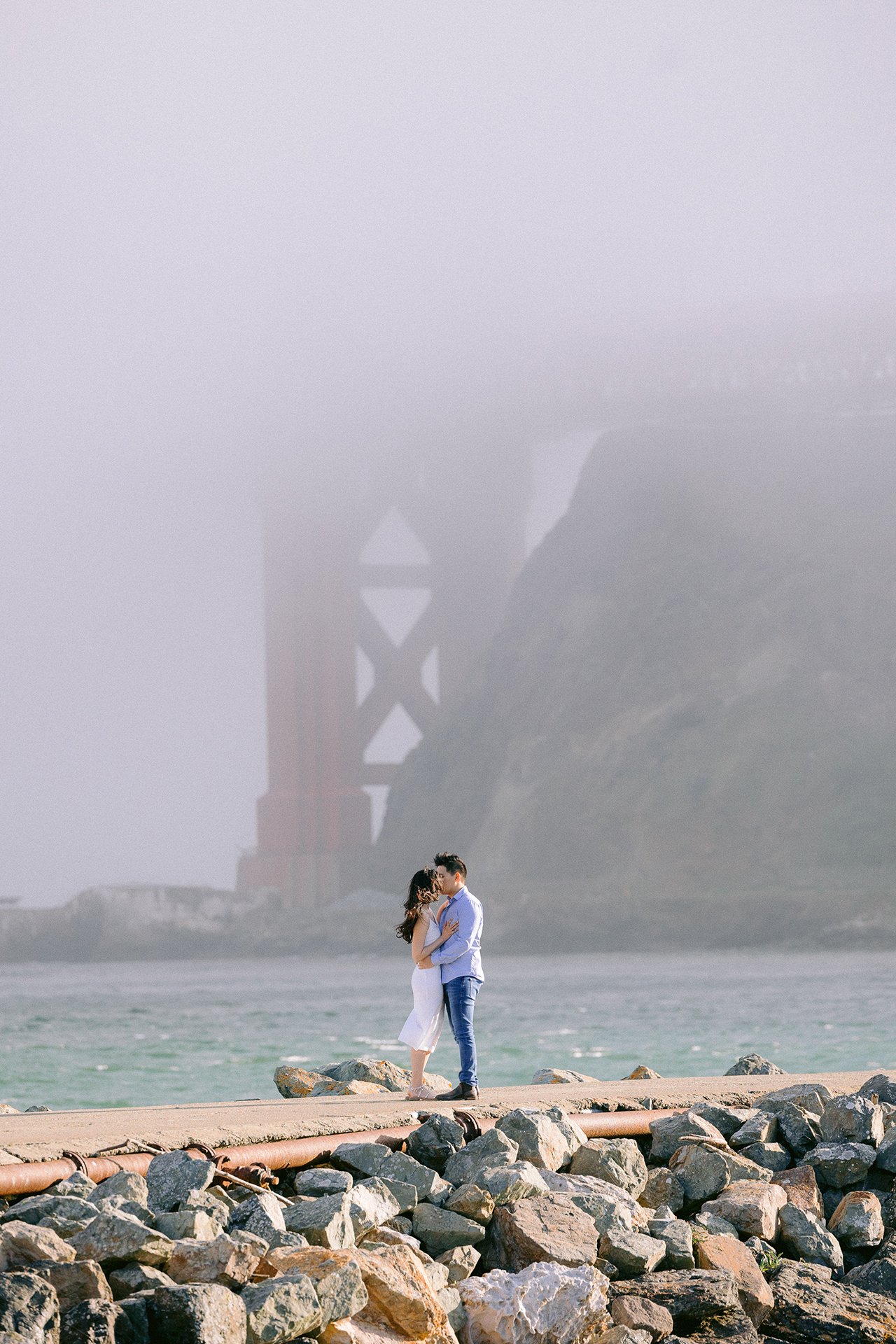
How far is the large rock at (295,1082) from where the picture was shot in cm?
748

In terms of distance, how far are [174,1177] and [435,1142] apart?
1.00m

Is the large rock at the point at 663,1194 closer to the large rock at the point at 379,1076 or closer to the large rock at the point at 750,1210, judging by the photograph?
the large rock at the point at 750,1210

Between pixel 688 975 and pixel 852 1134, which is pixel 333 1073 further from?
pixel 688 975

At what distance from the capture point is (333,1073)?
809cm

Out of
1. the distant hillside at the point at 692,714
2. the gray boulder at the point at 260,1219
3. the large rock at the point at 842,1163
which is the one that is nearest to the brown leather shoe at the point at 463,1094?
the large rock at the point at 842,1163

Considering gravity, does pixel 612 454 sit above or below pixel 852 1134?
above

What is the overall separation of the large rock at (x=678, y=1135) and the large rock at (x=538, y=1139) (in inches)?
14.8

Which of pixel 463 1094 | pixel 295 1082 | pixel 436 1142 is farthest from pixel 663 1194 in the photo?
pixel 295 1082

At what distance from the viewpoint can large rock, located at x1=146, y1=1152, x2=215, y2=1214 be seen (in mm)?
4469

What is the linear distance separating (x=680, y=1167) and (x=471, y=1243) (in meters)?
1.03

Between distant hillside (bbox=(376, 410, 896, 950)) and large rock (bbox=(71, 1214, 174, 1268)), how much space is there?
6117cm

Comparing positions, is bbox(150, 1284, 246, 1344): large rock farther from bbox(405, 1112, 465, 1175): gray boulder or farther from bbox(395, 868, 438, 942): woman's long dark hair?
bbox(395, 868, 438, 942): woman's long dark hair

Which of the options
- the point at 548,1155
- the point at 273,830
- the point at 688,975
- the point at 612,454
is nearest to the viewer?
the point at 548,1155

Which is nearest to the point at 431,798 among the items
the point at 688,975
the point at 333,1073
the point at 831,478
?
the point at 831,478
